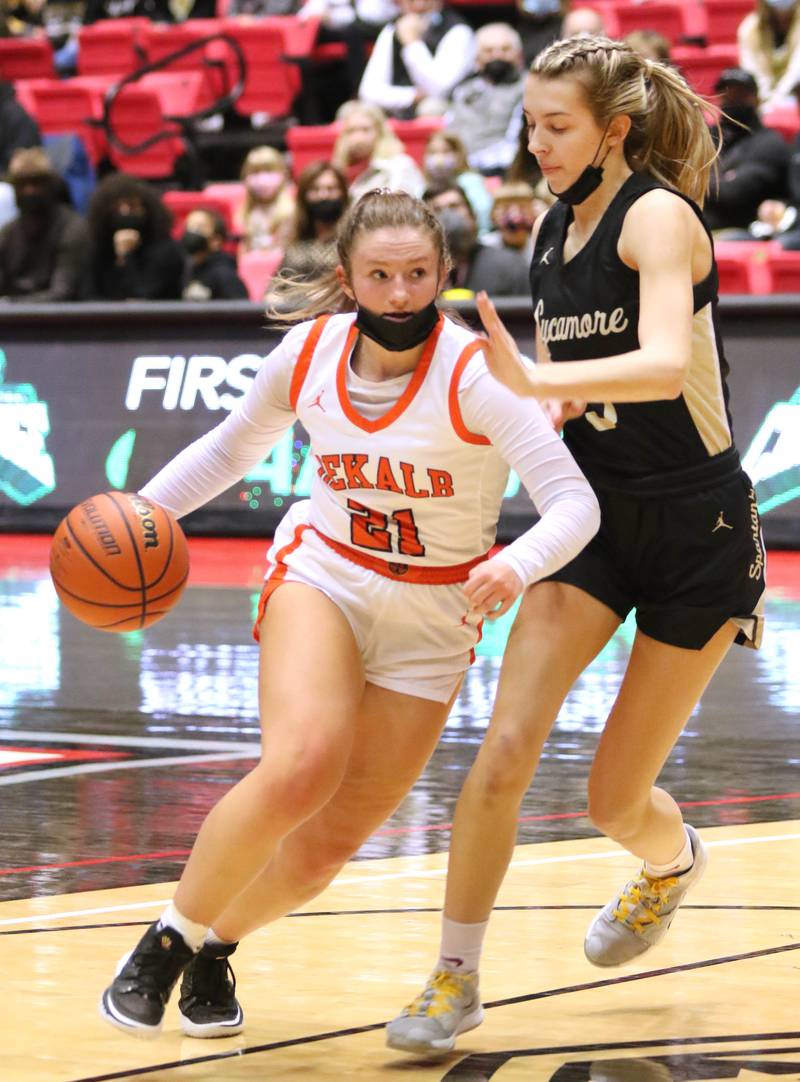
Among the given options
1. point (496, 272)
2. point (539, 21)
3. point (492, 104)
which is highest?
point (539, 21)

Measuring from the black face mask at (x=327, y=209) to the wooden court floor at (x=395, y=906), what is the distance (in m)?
4.06

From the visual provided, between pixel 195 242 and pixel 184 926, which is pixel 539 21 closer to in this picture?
pixel 195 242

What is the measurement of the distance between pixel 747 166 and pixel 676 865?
914 centimetres

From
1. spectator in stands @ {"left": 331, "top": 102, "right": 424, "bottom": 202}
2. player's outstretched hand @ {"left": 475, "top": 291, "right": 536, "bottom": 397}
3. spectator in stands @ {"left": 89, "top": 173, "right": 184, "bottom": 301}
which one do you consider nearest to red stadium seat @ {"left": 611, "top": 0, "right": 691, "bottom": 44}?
spectator in stands @ {"left": 331, "top": 102, "right": 424, "bottom": 202}

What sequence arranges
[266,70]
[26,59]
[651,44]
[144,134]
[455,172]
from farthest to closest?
[26,59] < [144,134] < [266,70] < [455,172] < [651,44]

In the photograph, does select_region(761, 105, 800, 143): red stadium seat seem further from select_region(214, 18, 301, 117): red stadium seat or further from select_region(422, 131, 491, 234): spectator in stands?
select_region(214, 18, 301, 117): red stadium seat

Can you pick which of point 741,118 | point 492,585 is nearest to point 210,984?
point 492,585

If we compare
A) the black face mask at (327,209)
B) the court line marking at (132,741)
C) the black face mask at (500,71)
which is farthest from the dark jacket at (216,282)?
the court line marking at (132,741)

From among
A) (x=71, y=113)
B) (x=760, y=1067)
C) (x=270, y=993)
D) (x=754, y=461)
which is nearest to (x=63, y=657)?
(x=754, y=461)

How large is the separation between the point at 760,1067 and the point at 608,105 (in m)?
1.97

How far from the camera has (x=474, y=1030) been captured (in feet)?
13.3

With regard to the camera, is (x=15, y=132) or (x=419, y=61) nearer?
(x=419, y=61)

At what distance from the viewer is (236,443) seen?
4355 mm

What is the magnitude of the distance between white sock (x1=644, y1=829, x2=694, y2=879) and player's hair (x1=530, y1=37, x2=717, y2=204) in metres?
1.50
